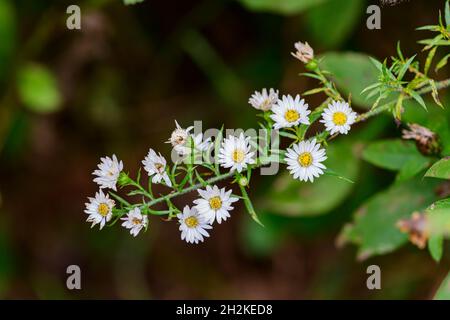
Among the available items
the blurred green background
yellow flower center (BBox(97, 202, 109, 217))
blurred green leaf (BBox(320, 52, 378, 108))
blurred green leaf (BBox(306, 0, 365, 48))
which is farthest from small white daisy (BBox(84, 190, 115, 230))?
blurred green leaf (BBox(306, 0, 365, 48))

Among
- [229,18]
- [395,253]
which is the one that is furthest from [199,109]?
[395,253]

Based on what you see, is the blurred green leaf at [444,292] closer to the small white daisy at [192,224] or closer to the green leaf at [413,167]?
the green leaf at [413,167]

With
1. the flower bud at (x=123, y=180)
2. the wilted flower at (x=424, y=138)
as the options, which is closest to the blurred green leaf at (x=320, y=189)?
the wilted flower at (x=424, y=138)

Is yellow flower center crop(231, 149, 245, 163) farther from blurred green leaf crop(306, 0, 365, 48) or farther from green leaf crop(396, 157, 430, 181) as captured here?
blurred green leaf crop(306, 0, 365, 48)

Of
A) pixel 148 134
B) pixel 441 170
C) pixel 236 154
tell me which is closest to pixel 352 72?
pixel 441 170

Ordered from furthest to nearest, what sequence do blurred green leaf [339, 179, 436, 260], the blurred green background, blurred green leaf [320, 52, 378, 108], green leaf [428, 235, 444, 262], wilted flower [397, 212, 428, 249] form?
the blurred green background
blurred green leaf [320, 52, 378, 108]
blurred green leaf [339, 179, 436, 260]
green leaf [428, 235, 444, 262]
wilted flower [397, 212, 428, 249]

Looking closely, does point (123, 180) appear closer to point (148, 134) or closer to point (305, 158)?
point (305, 158)
